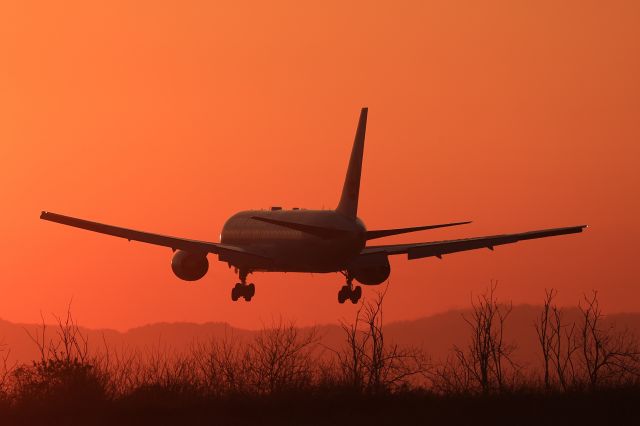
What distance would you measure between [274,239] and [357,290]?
662cm

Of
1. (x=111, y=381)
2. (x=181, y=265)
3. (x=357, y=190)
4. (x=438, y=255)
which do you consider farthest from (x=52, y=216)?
(x=111, y=381)

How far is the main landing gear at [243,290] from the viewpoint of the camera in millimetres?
83688

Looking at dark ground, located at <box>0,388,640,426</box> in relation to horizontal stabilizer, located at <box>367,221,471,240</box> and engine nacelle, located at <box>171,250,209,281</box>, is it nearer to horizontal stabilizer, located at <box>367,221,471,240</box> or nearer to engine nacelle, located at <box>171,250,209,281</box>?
horizontal stabilizer, located at <box>367,221,471,240</box>

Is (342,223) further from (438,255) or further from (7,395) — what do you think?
(7,395)

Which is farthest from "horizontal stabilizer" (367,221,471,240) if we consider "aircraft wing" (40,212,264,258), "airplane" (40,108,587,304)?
"aircraft wing" (40,212,264,258)

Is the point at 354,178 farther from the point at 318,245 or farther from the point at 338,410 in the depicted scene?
the point at 338,410

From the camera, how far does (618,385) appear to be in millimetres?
43406

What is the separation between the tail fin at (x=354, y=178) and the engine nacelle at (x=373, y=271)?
164 inches

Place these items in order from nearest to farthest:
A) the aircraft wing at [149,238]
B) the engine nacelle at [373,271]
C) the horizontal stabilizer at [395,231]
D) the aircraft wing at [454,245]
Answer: the horizontal stabilizer at [395,231] < the aircraft wing at [149,238] < the aircraft wing at [454,245] < the engine nacelle at [373,271]

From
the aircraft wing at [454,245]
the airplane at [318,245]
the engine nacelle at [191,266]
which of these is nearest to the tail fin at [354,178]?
the airplane at [318,245]

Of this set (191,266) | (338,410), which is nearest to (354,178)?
(191,266)

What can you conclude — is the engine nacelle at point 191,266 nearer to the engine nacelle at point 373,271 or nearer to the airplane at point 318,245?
the airplane at point 318,245

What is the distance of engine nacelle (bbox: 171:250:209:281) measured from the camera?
274 feet

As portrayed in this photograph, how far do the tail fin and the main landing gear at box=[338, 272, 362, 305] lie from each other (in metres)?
5.25
